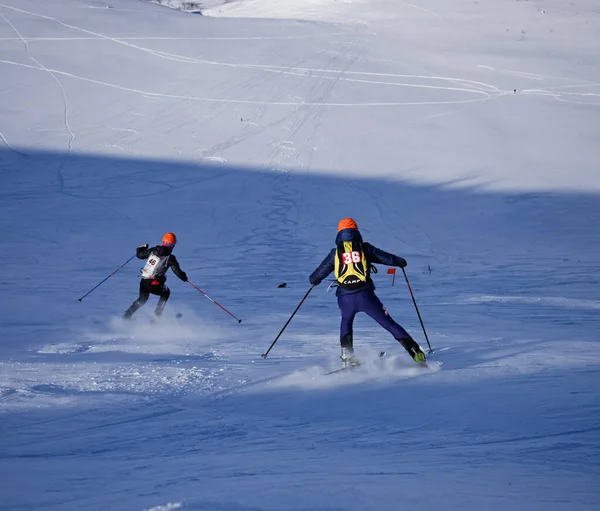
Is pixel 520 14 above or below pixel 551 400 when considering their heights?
above

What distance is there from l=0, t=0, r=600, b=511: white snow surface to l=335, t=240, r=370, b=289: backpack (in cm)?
92

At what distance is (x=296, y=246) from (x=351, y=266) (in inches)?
371

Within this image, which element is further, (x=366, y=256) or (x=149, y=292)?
(x=149, y=292)

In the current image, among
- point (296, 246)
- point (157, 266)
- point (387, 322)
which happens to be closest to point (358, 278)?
point (387, 322)

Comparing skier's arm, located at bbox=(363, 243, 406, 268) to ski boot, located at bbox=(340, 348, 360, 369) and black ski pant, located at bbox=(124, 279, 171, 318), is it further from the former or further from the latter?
black ski pant, located at bbox=(124, 279, 171, 318)

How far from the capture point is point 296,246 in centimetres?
1681

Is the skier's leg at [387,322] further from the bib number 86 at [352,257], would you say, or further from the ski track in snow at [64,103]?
the ski track in snow at [64,103]

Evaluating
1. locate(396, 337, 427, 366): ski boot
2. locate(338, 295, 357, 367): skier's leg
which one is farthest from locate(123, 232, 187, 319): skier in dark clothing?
locate(396, 337, 427, 366): ski boot

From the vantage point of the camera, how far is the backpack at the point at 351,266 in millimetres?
7414

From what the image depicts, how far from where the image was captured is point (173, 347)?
8.93 metres

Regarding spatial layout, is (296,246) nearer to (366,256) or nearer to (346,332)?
(346,332)

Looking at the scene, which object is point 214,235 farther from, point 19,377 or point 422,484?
point 422,484

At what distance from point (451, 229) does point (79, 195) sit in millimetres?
9786

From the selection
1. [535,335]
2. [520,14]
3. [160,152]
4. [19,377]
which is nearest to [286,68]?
[160,152]
